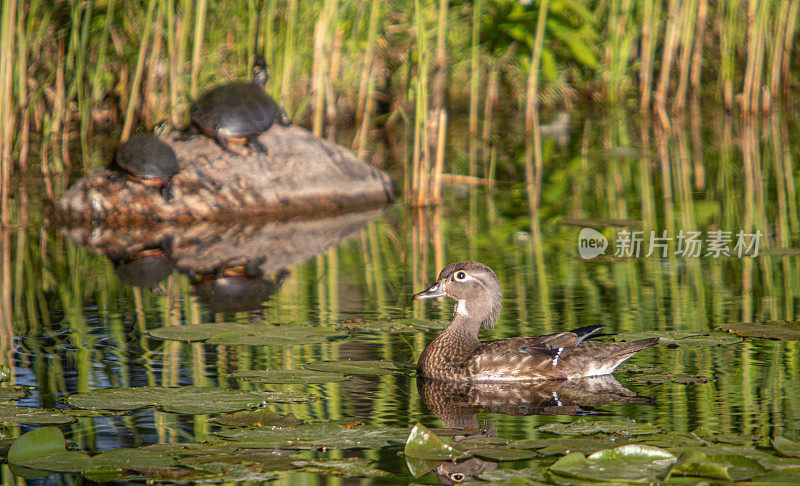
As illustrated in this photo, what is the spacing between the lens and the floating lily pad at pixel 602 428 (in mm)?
3350

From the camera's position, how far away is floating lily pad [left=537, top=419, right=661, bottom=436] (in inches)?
132

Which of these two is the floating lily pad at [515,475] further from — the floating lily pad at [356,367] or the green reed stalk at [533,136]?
the green reed stalk at [533,136]

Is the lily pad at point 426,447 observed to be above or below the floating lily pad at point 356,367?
below

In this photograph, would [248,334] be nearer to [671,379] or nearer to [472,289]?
[472,289]

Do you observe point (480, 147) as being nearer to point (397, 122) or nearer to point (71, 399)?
point (397, 122)

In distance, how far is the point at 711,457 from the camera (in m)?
3.00

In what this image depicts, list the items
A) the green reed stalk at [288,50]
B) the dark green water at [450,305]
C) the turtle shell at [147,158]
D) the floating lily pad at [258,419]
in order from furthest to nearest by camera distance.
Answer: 1. the green reed stalk at [288,50]
2. the turtle shell at [147,158]
3. the dark green water at [450,305]
4. the floating lily pad at [258,419]

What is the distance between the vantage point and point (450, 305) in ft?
18.3

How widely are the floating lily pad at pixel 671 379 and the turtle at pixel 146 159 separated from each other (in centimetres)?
484

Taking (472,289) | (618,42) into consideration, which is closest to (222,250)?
(472,289)

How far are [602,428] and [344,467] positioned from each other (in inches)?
33.0
